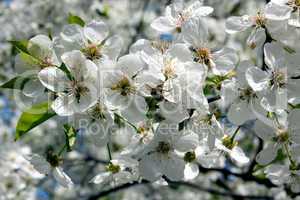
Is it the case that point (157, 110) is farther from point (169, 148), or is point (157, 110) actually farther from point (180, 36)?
point (180, 36)

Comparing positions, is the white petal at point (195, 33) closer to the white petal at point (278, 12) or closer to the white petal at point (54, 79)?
the white petal at point (278, 12)

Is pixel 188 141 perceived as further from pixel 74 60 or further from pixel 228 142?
pixel 74 60

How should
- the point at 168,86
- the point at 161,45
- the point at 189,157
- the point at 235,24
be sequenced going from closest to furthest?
the point at 168,86 → the point at 161,45 → the point at 235,24 → the point at 189,157

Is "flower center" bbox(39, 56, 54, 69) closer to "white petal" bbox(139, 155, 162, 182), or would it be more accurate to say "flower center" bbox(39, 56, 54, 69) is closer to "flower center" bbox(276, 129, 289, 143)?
"white petal" bbox(139, 155, 162, 182)

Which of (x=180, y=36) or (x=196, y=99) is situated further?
(x=180, y=36)

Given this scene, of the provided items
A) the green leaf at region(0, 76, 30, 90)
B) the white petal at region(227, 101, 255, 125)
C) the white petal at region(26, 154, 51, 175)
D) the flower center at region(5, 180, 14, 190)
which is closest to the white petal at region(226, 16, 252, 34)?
the white petal at region(227, 101, 255, 125)

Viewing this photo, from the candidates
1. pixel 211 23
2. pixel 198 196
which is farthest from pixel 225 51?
pixel 198 196

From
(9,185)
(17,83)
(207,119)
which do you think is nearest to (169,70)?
(207,119)

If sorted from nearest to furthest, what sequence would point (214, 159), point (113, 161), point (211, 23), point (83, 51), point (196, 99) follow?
point (196, 99) < point (83, 51) < point (113, 161) < point (214, 159) < point (211, 23)
